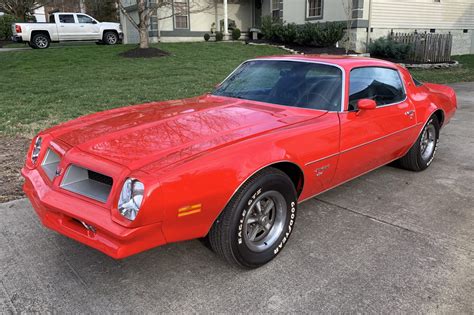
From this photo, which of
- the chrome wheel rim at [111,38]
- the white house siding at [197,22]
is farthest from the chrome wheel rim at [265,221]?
the chrome wheel rim at [111,38]

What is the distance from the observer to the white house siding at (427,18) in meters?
18.5

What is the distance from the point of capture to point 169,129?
3033 millimetres

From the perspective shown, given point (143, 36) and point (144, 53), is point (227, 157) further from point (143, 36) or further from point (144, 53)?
point (143, 36)

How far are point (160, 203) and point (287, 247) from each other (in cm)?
131

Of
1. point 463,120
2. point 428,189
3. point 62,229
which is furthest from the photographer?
point 463,120

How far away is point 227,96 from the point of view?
4.16 meters

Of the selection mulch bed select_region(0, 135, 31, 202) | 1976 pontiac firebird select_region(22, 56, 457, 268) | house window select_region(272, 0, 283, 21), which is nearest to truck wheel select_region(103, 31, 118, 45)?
house window select_region(272, 0, 283, 21)

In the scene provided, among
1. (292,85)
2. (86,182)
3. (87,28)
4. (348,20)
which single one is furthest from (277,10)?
(86,182)

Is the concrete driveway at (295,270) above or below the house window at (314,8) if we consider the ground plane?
below

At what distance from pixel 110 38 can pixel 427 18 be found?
16.1m

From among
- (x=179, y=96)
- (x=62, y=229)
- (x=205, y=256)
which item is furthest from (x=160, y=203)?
(x=179, y=96)

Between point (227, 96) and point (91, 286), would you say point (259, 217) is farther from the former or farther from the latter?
point (227, 96)

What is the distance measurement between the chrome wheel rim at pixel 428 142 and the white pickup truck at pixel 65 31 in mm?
19600

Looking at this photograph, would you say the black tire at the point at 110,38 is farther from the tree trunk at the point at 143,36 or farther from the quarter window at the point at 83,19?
the tree trunk at the point at 143,36
